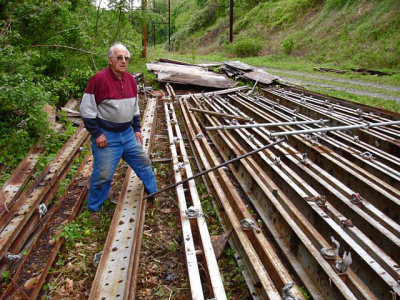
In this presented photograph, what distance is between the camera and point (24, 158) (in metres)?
4.78

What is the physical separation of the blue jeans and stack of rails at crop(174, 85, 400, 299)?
3.06ft

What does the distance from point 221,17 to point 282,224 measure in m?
45.9

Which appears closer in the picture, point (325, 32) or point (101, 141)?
point (101, 141)

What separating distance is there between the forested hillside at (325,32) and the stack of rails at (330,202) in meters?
11.7

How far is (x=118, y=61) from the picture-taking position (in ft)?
10.1

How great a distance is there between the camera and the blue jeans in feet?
10.9

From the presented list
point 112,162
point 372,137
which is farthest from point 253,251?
point 372,137

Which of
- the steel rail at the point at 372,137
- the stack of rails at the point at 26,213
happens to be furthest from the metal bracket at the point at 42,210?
the steel rail at the point at 372,137

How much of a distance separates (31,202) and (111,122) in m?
1.56

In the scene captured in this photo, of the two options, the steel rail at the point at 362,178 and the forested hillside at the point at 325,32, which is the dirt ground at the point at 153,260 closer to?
the steel rail at the point at 362,178

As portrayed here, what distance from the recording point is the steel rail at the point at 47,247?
2500 millimetres

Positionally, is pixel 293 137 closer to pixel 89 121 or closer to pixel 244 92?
pixel 89 121

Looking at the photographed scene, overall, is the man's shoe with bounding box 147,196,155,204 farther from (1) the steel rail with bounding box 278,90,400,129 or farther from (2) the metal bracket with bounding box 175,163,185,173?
(1) the steel rail with bounding box 278,90,400,129

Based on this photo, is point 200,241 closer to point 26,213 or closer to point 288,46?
point 26,213
